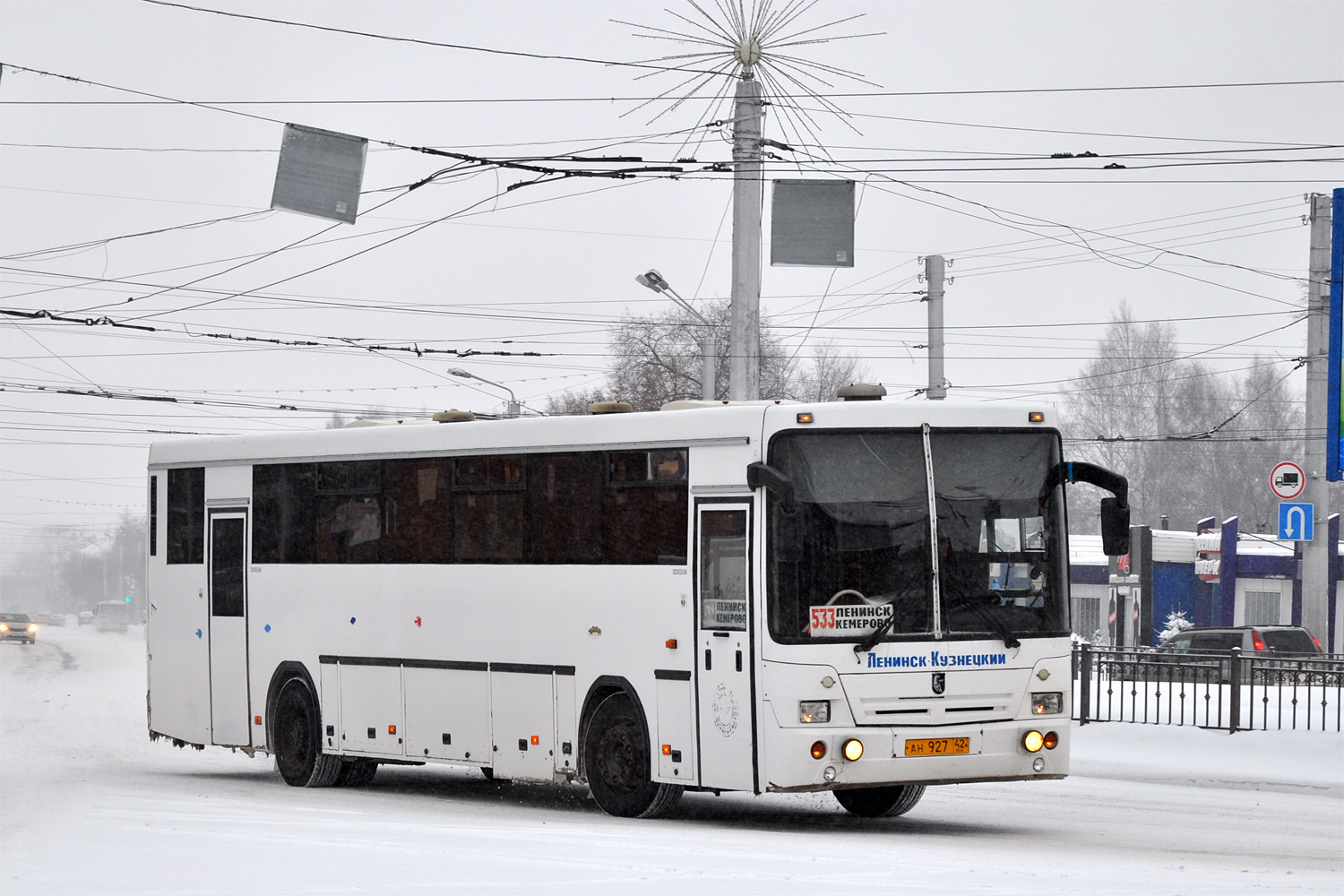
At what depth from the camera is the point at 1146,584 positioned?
139 ft

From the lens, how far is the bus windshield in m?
12.4

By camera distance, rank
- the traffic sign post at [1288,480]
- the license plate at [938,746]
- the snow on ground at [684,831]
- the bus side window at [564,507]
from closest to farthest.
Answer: the snow on ground at [684,831] < the license plate at [938,746] < the bus side window at [564,507] < the traffic sign post at [1288,480]

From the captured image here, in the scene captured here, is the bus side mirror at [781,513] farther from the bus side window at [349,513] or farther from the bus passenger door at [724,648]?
the bus side window at [349,513]

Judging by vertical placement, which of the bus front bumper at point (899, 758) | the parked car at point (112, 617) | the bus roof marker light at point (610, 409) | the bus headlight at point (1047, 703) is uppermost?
the bus roof marker light at point (610, 409)

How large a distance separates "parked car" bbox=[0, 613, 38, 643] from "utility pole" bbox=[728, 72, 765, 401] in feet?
182

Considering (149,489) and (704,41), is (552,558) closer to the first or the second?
(149,489)

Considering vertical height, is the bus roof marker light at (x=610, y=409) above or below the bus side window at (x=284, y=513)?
above

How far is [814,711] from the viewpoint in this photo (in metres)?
12.3

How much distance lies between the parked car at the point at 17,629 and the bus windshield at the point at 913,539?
62269 mm

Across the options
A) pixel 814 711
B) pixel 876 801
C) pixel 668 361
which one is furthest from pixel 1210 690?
pixel 668 361

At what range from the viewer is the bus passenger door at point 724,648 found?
12.6m

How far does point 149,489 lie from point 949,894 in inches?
517

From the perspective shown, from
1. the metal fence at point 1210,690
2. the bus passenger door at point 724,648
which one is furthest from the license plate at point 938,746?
the metal fence at point 1210,690

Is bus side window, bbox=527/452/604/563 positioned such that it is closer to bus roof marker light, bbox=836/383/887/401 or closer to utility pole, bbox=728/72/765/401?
bus roof marker light, bbox=836/383/887/401
